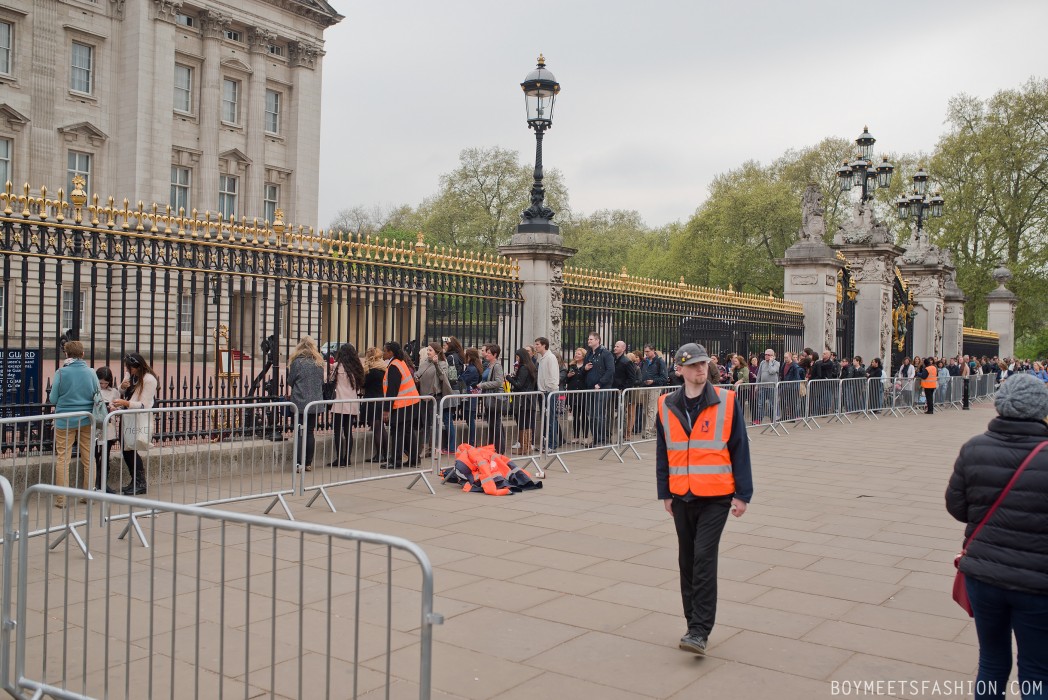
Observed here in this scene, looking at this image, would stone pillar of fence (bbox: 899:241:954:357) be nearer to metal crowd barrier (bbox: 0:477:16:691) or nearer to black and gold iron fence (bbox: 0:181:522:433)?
black and gold iron fence (bbox: 0:181:522:433)

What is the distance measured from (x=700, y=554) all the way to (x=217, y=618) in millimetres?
2886

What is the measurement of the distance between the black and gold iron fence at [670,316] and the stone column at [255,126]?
26.0 meters

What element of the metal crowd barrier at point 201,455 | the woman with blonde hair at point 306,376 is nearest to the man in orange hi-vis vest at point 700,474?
the metal crowd barrier at point 201,455

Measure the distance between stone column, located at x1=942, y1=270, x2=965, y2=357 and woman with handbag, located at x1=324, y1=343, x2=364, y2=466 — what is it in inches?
1067

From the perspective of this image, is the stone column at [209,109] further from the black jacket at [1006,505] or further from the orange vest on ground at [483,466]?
the black jacket at [1006,505]

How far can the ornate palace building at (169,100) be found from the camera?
33.4 meters

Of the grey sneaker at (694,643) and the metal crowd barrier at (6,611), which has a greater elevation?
the metal crowd barrier at (6,611)

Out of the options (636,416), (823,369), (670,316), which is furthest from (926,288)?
(636,416)

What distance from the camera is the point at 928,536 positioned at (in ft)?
28.9

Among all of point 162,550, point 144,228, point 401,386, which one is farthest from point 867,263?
point 162,550

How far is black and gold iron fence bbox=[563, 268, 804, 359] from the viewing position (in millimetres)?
16250

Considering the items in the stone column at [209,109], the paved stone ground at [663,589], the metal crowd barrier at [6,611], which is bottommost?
the paved stone ground at [663,589]

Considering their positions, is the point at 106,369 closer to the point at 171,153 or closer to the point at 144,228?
the point at 144,228

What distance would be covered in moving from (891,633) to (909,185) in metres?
48.5
